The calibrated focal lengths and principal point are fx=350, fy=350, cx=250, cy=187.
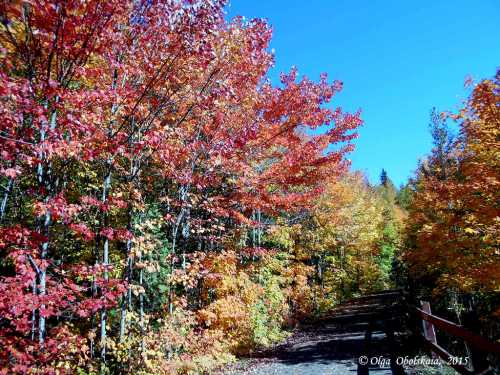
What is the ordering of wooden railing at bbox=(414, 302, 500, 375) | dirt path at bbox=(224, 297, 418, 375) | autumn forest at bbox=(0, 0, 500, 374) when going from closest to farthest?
wooden railing at bbox=(414, 302, 500, 375), autumn forest at bbox=(0, 0, 500, 374), dirt path at bbox=(224, 297, 418, 375)

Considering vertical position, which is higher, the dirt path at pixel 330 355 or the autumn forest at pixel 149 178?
the autumn forest at pixel 149 178

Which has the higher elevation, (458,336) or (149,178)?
(149,178)

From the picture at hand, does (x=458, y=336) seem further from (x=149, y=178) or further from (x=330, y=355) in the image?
(x=149, y=178)

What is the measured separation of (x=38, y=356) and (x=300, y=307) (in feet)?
64.6

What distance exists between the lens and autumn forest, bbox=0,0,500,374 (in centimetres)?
603

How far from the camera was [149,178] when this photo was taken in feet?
42.7

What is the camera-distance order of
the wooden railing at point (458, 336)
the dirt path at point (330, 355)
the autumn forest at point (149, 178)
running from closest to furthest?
the wooden railing at point (458, 336), the autumn forest at point (149, 178), the dirt path at point (330, 355)

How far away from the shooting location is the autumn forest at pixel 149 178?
19.8ft

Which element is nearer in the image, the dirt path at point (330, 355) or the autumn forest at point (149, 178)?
the autumn forest at point (149, 178)

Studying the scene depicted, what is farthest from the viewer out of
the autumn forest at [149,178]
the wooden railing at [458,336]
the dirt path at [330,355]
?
the dirt path at [330,355]

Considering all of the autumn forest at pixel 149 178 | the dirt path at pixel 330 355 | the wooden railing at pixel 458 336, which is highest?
the autumn forest at pixel 149 178

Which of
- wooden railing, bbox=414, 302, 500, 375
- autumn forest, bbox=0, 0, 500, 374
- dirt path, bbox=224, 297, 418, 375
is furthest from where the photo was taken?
dirt path, bbox=224, 297, 418, 375

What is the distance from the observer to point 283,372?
9852mm

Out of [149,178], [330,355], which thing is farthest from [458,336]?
[149,178]
